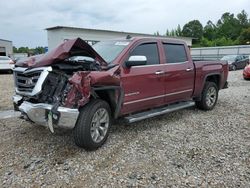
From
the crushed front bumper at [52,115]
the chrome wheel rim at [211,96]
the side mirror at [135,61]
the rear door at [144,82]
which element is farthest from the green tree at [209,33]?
the crushed front bumper at [52,115]

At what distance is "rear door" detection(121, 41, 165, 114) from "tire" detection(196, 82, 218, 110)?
178 centimetres

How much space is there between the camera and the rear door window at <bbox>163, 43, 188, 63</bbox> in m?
5.75

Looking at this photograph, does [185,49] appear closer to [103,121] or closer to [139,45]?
[139,45]

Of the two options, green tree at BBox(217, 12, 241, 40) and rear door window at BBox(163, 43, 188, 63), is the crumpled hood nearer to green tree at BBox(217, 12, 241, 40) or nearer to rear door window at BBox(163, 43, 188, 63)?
rear door window at BBox(163, 43, 188, 63)

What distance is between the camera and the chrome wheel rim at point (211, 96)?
7.03 m

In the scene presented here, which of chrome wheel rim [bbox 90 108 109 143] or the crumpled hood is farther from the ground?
the crumpled hood

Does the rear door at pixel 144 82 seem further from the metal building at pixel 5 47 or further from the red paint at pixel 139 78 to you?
the metal building at pixel 5 47

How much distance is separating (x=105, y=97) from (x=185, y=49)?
9.36 ft

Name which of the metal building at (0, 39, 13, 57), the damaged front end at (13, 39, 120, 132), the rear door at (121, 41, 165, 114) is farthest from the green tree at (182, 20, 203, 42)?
the damaged front end at (13, 39, 120, 132)

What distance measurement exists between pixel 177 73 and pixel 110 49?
162 centimetres

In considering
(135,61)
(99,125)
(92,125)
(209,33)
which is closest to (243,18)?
(209,33)

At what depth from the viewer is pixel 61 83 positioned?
13.0 ft

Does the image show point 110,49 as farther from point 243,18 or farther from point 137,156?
point 243,18

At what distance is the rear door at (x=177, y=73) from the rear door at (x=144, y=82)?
0.78ft
